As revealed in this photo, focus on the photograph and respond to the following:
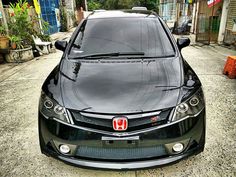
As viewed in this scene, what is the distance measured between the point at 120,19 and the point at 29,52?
5.33 meters

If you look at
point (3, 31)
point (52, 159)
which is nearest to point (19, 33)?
point (3, 31)

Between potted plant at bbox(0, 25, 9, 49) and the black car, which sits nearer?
the black car

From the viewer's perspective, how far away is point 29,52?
24.2ft

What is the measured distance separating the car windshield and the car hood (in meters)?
0.19

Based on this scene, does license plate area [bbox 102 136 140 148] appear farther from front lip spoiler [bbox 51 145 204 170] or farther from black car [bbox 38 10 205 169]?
front lip spoiler [bbox 51 145 204 170]

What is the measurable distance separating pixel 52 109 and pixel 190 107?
1.22 metres

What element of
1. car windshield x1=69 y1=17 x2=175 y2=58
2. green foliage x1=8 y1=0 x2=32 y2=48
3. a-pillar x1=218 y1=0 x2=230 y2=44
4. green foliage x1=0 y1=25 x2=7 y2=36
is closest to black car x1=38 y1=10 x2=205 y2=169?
car windshield x1=69 y1=17 x2=175 y2=58

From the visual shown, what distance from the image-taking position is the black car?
177cm

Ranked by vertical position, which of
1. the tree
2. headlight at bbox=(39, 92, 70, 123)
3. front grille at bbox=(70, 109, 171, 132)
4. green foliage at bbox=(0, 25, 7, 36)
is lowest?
front grille at bbox=(70, 109, 171, 132)

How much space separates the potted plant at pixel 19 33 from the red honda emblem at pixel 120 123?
6.25 m

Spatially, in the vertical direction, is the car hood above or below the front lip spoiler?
above

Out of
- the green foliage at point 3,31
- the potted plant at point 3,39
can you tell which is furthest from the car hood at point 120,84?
the green foliage at point 3,31

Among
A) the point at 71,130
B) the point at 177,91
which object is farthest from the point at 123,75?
the point at 71,130

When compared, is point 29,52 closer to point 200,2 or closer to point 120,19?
point 120,19
